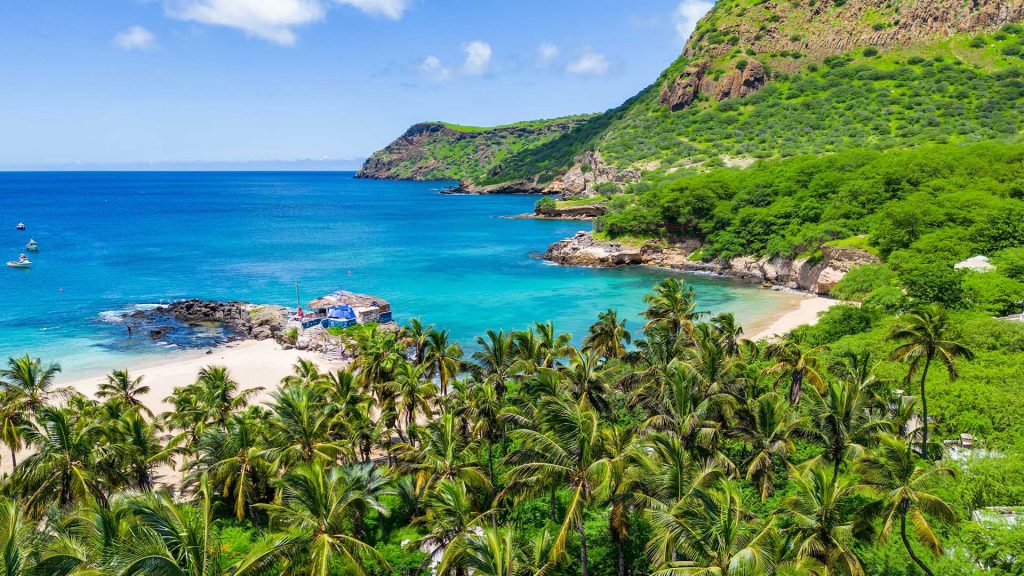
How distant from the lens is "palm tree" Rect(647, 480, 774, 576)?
15.2m

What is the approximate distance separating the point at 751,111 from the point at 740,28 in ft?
115

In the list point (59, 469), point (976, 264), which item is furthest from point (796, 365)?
point (976, 264)

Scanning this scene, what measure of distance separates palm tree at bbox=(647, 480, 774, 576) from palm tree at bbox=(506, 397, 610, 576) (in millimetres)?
2231

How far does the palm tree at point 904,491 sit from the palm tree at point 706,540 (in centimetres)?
464

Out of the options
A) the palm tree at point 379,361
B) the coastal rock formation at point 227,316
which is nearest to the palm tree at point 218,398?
the palm tree at point 379,361

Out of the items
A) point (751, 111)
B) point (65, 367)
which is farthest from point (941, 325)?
point (751, 111)

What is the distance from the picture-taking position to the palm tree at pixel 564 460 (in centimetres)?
1908

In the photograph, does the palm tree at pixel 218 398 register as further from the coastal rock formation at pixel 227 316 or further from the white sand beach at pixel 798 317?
the white sand beach at pixel 798 317

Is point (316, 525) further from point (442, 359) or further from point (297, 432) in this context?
point (442, 359)

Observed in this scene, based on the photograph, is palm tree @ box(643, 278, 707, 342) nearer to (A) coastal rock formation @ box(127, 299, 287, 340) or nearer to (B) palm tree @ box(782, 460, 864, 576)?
(B) palm tree @ box(782, 460, 864, 576)

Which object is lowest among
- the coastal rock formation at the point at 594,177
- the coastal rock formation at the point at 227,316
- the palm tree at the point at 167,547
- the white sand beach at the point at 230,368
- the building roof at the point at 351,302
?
the white sand beach at the point at 230,368

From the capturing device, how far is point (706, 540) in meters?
17.2

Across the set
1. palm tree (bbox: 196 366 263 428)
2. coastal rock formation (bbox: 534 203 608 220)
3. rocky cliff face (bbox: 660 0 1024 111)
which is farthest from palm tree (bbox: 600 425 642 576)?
rocky cliff face (bbox: 660 0 1024 111)

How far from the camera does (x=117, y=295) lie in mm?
82625
